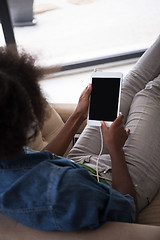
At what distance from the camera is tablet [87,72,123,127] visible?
102 cm

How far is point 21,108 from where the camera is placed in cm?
58

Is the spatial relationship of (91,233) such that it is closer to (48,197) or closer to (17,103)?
(48,197)

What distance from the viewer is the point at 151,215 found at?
875 mm

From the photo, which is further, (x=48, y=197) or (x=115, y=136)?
(x=115, y=136)

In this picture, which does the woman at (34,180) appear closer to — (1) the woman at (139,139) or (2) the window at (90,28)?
(1) the woman at (139,139)

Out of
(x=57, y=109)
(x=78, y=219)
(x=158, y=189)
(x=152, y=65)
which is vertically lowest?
(x=158, y=189)

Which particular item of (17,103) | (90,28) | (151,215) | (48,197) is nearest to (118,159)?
(151,215)

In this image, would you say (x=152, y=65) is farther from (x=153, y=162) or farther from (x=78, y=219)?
(x=78, y=219)

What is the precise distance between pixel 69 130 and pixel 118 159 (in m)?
0.27

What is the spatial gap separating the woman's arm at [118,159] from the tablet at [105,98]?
0.27 ft

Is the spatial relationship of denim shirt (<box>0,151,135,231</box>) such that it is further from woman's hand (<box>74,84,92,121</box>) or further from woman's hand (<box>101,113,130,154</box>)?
woman's hand (<box>74,84,92,121</box>)

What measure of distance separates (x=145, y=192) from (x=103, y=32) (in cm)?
206

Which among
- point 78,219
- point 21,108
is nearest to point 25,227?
point 78,219

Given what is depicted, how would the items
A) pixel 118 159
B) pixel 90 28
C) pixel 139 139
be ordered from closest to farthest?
pixel 118 159 < pixel 139 139 < pixel 90 28
